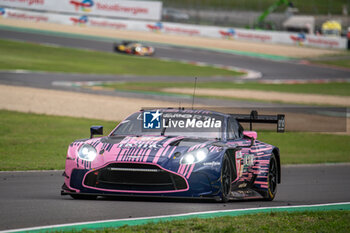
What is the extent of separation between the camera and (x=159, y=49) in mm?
55625

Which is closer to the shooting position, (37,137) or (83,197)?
(83,197)

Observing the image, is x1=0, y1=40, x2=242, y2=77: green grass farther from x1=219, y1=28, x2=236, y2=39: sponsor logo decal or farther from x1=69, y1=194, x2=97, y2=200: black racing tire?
x1=69, y1=194, x2=97, y2=200: black racing tire

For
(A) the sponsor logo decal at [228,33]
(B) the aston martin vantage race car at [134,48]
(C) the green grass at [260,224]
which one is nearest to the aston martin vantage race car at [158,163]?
(C) the green grass at [260,224]

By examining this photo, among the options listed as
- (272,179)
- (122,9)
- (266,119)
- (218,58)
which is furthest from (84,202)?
(122,9)

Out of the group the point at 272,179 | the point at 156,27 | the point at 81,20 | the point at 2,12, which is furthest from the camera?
the point at 156,27

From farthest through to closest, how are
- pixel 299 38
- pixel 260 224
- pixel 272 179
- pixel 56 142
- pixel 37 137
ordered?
pixel 299 38
pixel 37 137
pixel 56 142
pixel 272 179
pixel 260 224

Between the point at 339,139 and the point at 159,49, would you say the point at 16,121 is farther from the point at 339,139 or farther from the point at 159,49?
the point at 159,49

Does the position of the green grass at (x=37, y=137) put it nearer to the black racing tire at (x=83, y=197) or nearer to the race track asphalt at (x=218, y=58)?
the black racing tire at (x=83, y=197)

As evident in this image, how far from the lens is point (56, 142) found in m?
17.4

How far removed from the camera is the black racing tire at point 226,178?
27.5ft

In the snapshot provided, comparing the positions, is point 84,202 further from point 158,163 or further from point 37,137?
point 37,137

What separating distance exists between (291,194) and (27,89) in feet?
61.4

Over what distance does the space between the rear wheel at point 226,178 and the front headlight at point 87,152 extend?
155cm

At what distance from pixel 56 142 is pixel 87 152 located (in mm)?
9159
